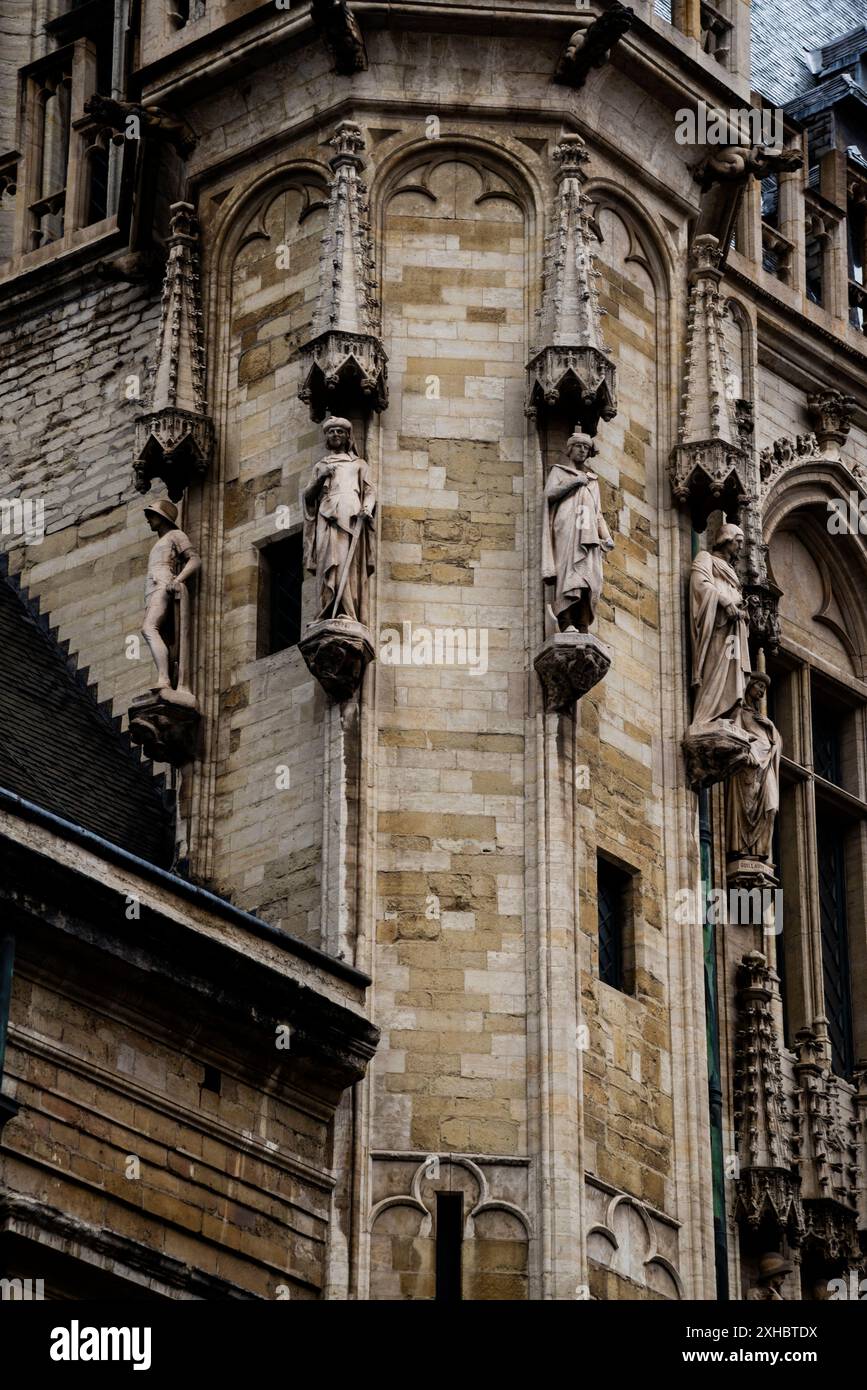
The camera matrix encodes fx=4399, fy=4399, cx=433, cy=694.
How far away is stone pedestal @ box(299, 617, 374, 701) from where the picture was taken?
34719mm

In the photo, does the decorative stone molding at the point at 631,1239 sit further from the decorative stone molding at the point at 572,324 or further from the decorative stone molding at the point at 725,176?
the decorative stone molding at the point at 725,176

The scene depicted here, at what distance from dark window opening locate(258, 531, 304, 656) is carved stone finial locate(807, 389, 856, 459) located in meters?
7.90

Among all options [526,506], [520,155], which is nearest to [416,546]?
[526,506]

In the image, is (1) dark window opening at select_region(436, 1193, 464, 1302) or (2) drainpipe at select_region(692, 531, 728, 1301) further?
(2) drainpipe at select_region(692, 531, 728, 1301)

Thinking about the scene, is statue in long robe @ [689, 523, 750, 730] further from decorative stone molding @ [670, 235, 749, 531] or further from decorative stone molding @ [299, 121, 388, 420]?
decorative stone molding @ [299, 121, 388, 420]

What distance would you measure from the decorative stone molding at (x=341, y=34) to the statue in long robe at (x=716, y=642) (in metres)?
5.13

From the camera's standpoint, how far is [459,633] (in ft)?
116

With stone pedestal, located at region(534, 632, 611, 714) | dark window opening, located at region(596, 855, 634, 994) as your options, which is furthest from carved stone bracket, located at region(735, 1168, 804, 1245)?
stone pedestal, located at region(534, 632, 611, 714)

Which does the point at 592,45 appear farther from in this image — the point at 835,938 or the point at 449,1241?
the point at 449,1241

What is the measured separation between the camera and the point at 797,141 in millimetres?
43969

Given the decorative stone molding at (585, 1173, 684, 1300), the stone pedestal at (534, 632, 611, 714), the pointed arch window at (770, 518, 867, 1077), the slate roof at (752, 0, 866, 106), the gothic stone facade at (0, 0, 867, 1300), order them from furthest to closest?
the slate roof at (752, 0, 866, 106)
the pointed arch window at (770, 518, 867, 1077)
the stone pedestal at (534, 632, 611, 714)
the decorative stone molding at (585, 1173, 684, 1300)
the gothic stone facade at (0, 0, 867, 1300)

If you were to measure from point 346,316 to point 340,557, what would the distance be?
2309 millimetres

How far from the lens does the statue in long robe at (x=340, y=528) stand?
35.0 meters
